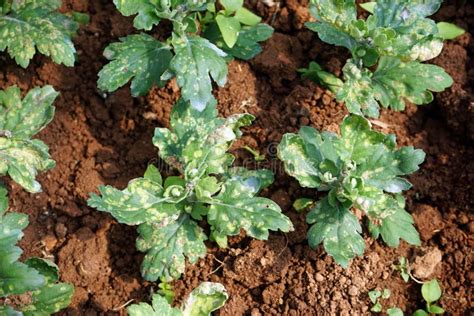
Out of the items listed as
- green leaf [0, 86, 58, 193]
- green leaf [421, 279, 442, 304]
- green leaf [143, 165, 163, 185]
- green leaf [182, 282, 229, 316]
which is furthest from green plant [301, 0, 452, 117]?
green leaf [0, 86, 58, 193]

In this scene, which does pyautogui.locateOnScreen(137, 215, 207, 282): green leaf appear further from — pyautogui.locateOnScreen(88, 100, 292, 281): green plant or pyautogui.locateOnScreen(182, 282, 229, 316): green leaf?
pyautogui.locateOnScreen(182, 282, 229, 316): green leaf

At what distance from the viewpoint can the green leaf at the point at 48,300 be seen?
11.6 feet

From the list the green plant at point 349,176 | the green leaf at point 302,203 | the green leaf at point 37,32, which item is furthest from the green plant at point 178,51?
the green leaf at point 302,203

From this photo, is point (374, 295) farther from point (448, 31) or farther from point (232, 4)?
point (232, 4)

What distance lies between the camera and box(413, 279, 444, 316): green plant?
380 centimetres

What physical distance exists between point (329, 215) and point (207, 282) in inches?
30.3

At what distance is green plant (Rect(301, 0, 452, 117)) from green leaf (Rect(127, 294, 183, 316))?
1.48 m

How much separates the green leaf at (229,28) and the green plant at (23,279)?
1.54 meters

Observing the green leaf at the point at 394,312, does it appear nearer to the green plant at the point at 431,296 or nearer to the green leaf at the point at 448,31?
the green plant at the point at 431,296

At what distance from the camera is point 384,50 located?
12.6 ft

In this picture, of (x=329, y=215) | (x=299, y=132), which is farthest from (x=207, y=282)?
(x=299, y=132)

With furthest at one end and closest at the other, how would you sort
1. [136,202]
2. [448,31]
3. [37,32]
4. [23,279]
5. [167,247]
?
[448,31]
[37,32]
[167,247]
[136,202]
[23,279]

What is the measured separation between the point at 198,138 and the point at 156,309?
0.95 meters

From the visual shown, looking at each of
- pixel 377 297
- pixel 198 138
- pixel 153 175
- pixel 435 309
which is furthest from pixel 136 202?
pixel 435 309
